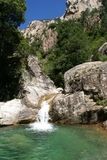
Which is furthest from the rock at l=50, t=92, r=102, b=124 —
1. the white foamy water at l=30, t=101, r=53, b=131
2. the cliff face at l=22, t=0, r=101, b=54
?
the cliff face at l=22, t=0, r=101, b=54

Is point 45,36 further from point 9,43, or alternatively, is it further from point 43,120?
point 43,120

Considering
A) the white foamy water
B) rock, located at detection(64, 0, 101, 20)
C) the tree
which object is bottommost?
the white foamy water

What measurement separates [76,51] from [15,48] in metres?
16.6

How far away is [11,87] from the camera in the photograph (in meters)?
43.8

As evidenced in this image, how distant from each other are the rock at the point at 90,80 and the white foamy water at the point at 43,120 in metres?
2.89

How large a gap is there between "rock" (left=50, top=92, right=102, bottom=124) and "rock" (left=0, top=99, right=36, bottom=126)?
7.19 ft

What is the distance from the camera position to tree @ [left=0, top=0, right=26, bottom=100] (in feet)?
140

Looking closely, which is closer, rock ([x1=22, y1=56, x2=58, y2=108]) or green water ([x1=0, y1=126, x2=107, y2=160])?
green water ([x1=0, y1=126, x2=107, y2=160])

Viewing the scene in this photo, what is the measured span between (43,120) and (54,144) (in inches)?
441

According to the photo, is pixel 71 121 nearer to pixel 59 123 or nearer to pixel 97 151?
pixel 59 123

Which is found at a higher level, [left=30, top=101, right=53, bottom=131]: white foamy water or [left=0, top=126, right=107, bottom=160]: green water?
[left=30, top=101, right=53, bottom=131]: white foamy water

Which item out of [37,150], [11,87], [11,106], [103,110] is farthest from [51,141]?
[11,87]

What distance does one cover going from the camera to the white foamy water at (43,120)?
107 ft

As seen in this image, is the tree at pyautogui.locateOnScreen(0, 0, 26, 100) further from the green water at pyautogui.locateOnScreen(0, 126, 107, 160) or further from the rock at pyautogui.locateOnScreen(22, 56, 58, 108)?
the green water at pyautogui.locateOnScreen(0, 126, 107, 160)
